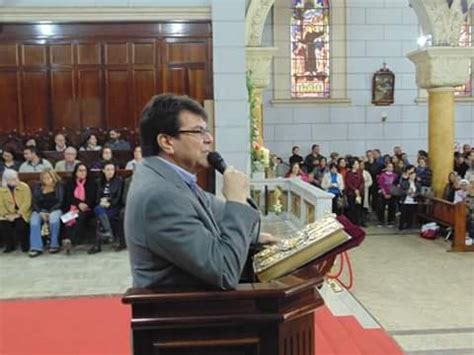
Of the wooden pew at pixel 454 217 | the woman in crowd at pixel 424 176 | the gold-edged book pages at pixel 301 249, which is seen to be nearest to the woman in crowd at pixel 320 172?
the woman in crowd at pixel 424 176

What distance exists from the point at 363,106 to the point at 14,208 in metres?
8.28

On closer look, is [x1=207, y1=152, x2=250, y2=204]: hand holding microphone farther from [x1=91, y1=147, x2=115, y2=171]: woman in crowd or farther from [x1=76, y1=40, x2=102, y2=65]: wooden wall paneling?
[x1=76, y1=40, x2=102, y2=65]: wooden wall paneling

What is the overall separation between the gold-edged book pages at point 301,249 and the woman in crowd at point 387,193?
890cm

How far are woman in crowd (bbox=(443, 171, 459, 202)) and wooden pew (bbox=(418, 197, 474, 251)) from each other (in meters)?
0.18

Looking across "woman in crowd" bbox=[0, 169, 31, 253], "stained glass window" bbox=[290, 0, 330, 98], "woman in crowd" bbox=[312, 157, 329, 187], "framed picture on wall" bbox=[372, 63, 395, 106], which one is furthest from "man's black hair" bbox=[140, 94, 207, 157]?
"framed picture on wall" bbox=[372, 63, 395, 106]

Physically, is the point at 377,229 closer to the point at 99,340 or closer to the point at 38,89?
the point at 38,89

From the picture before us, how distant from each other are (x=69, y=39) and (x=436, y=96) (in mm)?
5620

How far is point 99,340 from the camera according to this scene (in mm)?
3715

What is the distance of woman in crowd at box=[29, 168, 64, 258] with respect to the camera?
6.36m

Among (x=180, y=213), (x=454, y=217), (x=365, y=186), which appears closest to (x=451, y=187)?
(x=454, y=217)

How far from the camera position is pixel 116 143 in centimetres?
762

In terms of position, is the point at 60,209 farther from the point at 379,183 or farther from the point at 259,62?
the point at 379,183

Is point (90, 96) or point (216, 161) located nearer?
point (216, 161)

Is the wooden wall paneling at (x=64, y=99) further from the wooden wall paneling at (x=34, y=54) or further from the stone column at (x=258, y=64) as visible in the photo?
the stone column at (x=258, y=64)
